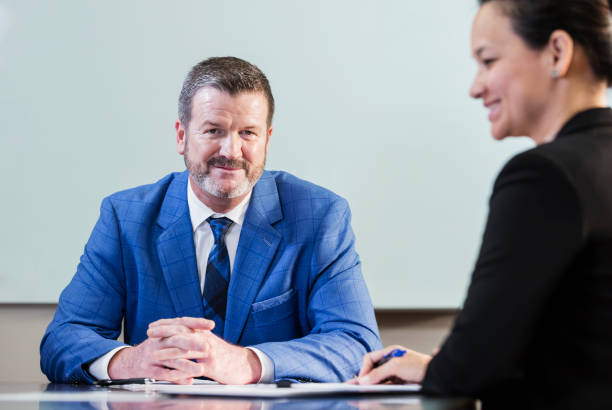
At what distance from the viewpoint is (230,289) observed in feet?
6.32

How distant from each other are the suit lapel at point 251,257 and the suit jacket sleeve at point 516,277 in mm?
1091

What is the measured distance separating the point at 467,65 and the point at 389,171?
0.52 m

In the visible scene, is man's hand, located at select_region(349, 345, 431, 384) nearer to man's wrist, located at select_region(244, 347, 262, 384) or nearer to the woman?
the woman

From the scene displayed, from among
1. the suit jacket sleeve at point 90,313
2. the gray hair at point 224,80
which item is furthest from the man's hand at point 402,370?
the gray hair at point 224,80

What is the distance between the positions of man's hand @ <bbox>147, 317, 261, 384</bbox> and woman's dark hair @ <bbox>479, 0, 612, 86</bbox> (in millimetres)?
973

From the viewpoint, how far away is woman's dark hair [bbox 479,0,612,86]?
3.36 feet

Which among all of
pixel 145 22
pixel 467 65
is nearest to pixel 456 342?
pixel 467 65

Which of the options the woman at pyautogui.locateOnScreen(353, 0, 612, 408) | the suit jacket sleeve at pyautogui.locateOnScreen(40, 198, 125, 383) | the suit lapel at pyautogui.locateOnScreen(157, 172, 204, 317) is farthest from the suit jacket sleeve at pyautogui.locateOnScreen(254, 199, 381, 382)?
the woman at pyautogui.locateOnScreen(353, 0, 612, 408)

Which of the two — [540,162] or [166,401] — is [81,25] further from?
[540,162]

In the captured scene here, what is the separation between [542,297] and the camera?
0.85m

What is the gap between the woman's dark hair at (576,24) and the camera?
3.36ft

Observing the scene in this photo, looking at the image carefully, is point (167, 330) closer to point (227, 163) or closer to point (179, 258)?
point (179, 258)

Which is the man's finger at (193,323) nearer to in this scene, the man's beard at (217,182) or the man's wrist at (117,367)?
the man's wrist at (117,367)

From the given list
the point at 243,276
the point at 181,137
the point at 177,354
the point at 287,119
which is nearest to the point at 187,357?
the point at 177,354
